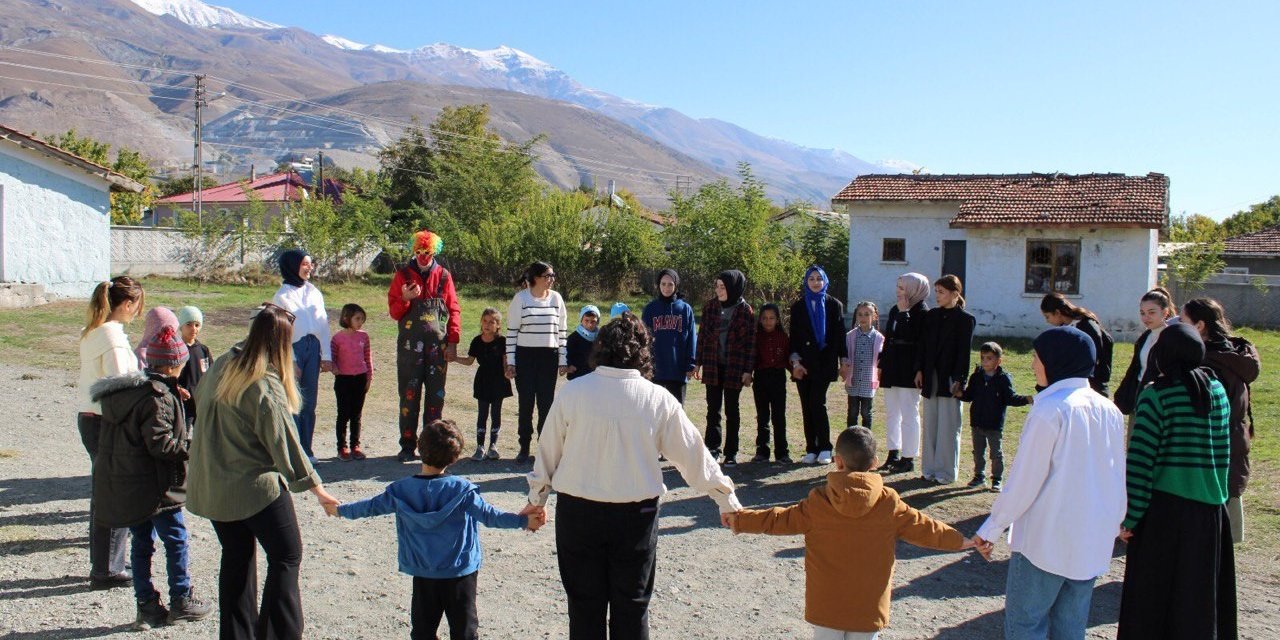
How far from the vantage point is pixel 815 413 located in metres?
8.81

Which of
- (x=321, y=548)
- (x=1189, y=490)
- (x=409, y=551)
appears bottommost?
(x=321, y=548)

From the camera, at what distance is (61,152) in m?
20.9

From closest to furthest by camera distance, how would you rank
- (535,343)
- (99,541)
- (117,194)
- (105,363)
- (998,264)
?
(105,363)
(99,541)
(535,343)
(998,264)
(117,194)

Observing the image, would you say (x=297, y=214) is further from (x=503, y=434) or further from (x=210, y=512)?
(x=210, y=512)

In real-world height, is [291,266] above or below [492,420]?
above

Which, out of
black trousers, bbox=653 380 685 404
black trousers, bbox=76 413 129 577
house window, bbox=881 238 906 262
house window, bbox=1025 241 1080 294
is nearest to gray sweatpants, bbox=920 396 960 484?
black trousers, bbox=653 380 685 404

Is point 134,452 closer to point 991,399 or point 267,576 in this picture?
point 267,576

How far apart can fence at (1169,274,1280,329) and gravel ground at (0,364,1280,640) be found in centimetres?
2716

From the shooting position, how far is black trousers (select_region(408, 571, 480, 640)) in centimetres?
401

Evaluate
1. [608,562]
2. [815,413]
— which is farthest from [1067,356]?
[815,413]

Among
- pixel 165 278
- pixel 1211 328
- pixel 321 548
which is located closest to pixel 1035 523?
pixel 1211 328

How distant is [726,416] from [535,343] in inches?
77.5

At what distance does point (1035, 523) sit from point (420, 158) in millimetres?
49178

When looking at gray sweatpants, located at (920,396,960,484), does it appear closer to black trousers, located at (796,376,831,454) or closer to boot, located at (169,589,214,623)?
black trousers, located at (796,376,831,454)
